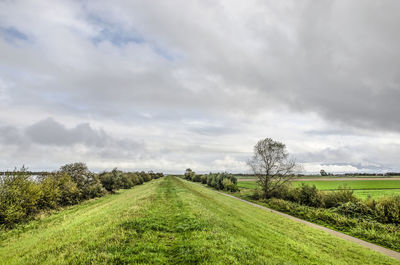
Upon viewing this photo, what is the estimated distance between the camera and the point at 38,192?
26.4 meters

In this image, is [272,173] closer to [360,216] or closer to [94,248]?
[360,216]

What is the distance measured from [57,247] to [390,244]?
26620mm

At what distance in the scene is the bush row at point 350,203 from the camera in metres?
23.7

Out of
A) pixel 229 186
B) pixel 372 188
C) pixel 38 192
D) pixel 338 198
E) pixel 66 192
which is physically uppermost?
pixel 38 192

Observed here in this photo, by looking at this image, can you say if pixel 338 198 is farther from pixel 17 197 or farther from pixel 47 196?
pixel 47 196

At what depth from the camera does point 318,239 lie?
673 inches

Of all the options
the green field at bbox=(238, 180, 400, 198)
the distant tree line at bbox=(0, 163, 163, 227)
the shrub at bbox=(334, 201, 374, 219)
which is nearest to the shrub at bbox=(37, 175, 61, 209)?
the distant tree line at bbox=(0, 163, 163, 227)

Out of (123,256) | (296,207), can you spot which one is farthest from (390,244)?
(123,256)

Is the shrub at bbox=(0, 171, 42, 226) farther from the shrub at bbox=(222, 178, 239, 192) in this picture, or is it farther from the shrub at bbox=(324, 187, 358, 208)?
the shrub at bbox=(222, 178, 239, 192)

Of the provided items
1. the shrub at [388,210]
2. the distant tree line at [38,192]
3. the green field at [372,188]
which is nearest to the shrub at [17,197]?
the distant tree line at [38,192]

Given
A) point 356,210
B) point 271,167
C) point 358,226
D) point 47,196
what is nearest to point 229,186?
point 271,167

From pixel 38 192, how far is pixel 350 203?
→ 46716mm

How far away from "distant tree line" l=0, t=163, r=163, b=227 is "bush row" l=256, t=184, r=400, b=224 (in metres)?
43.4

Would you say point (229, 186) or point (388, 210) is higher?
point (388, 210)
